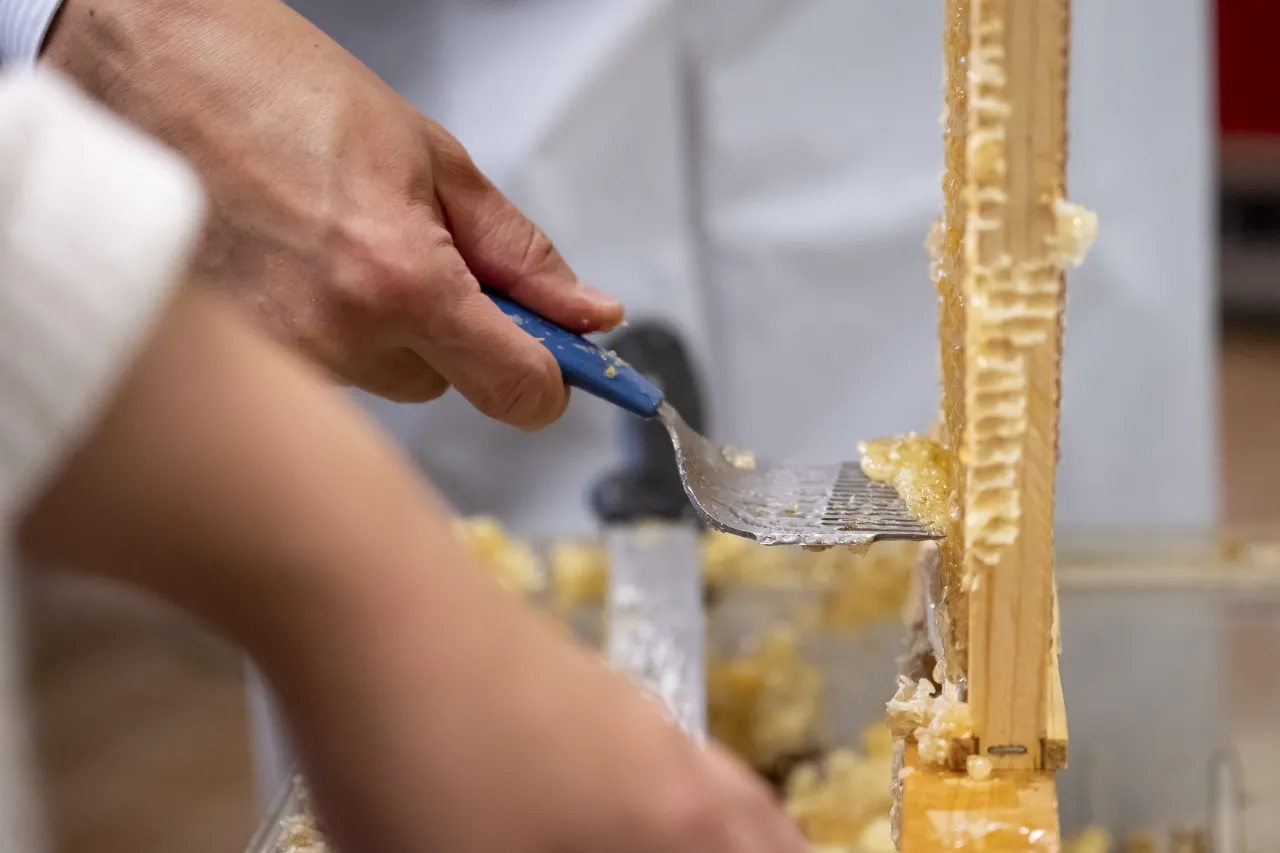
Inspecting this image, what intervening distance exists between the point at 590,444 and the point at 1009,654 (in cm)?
80

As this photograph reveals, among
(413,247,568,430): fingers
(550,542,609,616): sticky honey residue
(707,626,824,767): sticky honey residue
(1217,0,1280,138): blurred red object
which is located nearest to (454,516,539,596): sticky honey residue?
(550,542,609,616): sticky honey residue

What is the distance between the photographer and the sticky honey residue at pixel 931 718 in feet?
1.30

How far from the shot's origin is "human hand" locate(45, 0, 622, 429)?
537mm

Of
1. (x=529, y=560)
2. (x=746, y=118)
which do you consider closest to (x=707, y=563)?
(x=529, y=560)

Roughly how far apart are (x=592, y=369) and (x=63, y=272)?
35 cm

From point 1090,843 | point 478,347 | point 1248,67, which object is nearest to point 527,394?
point 478,347

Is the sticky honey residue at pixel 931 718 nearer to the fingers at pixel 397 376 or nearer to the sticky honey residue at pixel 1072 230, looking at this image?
the sticky honey residue at pixel 1072 230

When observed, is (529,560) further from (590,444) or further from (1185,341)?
(1185,341)

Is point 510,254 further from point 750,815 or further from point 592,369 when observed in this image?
point 750,815

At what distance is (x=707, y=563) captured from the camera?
0.83 m

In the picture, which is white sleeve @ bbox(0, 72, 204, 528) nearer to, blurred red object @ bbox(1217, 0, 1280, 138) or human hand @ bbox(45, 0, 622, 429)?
human hand @ bbox(45, 0, 622, 429)

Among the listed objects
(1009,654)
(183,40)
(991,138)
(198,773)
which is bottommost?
(198,773)

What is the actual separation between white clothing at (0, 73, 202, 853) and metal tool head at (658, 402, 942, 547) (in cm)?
26

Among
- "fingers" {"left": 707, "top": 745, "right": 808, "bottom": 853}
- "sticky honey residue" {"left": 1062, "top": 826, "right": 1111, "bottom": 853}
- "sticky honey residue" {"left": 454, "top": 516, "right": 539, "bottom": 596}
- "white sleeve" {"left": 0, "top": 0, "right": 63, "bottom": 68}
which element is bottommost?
"sticky honey residue" {"left": 1062, "top": 826, "right": 1111, "bottom": 853}
